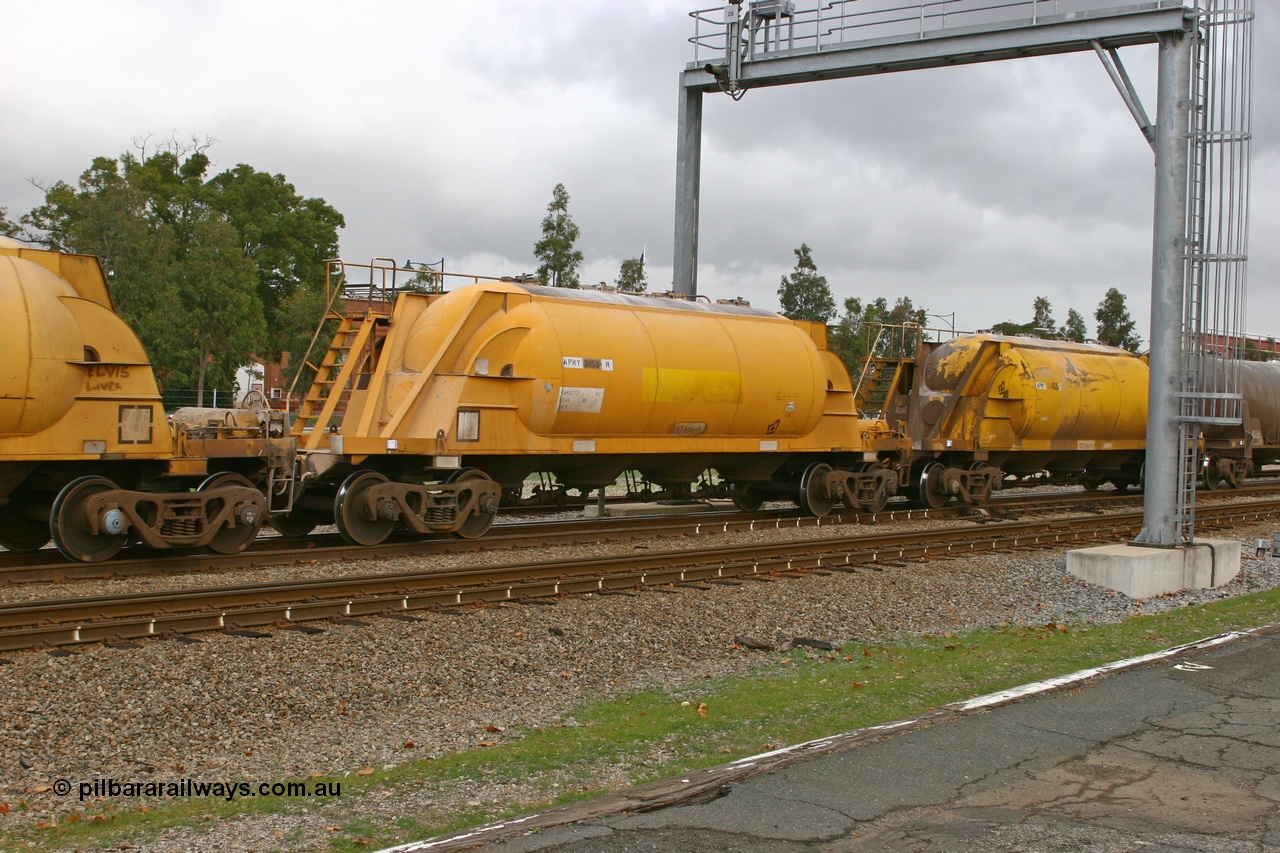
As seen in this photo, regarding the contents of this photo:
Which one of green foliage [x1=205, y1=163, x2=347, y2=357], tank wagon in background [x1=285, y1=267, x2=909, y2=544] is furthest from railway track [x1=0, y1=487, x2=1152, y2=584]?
green foliage [x1=205, y1=163, x2=347, y2=357]

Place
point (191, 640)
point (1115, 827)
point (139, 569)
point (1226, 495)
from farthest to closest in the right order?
1. point (1226, 495)
2. point (139, 569)
3. point (191, 640)
4. point (1115, 827)

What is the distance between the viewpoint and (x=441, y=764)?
617 centimetres

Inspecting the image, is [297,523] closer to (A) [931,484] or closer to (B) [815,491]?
(B) [815,491]

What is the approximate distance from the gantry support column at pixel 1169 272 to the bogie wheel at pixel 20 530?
1297 cm

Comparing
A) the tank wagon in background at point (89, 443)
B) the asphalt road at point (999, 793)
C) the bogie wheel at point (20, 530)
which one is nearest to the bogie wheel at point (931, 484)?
the tank wagon in background at point (89, 443)

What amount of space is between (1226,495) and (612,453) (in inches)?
692

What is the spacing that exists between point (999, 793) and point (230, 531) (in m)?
9.71

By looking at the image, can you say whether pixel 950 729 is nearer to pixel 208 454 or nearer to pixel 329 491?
pixel 208 454

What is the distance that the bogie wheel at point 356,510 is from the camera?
13453mm

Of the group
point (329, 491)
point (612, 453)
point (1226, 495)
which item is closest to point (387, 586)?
point (329, 491)

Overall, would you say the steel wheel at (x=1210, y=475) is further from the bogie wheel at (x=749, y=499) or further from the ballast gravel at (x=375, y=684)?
the ballast gravel at (x=375, y=684)

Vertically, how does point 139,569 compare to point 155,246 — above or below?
below

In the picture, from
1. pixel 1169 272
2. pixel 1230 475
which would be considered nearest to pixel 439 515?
pixel 1169 272

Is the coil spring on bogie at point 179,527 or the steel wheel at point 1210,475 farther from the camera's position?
the steel wheel at point 1210,475
